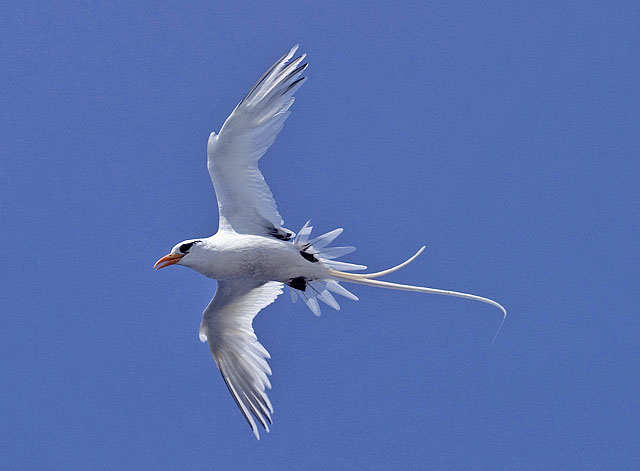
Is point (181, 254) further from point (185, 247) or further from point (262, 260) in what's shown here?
point (262, 260)

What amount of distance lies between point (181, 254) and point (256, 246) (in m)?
0.95

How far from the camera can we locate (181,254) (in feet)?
41.1

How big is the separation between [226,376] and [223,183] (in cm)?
269

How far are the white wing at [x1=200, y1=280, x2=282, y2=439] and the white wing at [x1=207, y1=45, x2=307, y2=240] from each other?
3.10 ft

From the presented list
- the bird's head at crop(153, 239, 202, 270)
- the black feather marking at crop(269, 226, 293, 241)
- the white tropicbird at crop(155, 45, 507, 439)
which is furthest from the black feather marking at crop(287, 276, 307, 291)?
the bird's head at crop(153, 239, 202, 270)

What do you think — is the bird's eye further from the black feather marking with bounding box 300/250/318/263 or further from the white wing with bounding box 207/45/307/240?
the black feather marking with bounding box 300/250/318/263

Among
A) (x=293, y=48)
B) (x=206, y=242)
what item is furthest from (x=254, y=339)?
(x=293, y=48)

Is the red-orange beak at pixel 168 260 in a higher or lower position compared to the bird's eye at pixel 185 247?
lower

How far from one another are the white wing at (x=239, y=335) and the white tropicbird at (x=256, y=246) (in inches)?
0.6

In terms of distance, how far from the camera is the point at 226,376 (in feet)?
43.9

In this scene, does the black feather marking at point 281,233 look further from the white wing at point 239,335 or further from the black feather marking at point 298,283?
the white wing at point 239,335

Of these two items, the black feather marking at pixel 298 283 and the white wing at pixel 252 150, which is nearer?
the white wing at pixel 252 150

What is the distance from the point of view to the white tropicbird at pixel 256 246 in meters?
12.0

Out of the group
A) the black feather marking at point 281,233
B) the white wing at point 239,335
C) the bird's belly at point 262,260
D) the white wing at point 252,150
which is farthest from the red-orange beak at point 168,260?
the black feather marking at point 281,233
